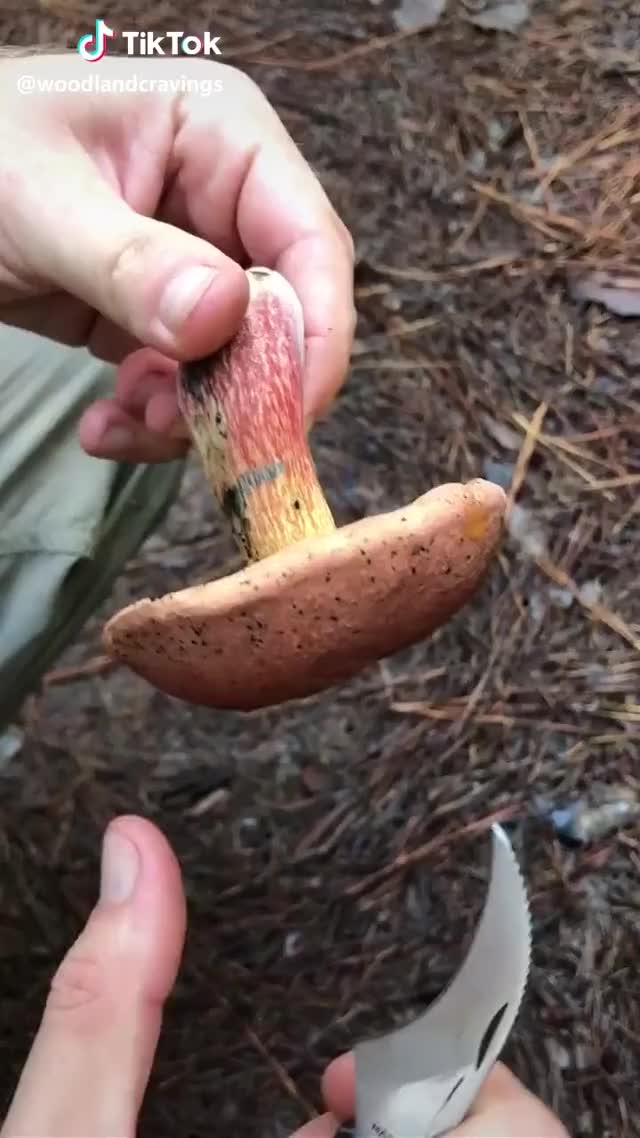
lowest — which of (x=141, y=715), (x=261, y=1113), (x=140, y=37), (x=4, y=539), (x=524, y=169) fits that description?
(x=261, y=1113)

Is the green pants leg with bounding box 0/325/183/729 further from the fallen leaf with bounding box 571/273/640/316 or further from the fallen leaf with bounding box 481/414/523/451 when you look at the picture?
the fallen leaf with bounding box 571/273/640/316

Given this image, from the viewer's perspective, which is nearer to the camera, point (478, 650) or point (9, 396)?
point (9, 396)

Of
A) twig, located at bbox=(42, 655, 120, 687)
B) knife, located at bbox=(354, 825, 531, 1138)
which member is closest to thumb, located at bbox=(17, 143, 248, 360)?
knife, located at bbox=(354, 825, 531, 1138)

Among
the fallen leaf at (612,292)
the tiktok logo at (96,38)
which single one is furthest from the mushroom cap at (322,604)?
the tiktok logo at (96,38)

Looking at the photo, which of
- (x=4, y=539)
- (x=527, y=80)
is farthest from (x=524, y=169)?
(x=4, y=539)

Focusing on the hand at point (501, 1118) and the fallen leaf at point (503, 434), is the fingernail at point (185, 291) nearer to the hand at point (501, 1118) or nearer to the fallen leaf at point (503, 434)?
the hand at point (501, 1118)

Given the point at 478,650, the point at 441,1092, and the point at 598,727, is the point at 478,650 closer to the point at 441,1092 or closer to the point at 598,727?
the point at 598,727
